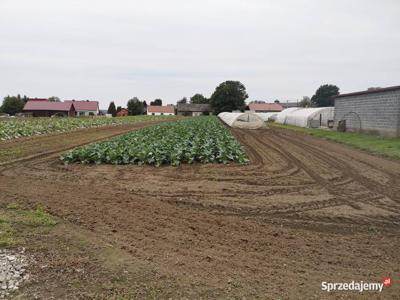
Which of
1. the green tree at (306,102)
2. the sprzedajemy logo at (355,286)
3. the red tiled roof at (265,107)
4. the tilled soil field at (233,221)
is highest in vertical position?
the green tree at (306,102)

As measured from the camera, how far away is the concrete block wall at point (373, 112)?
23.2 m

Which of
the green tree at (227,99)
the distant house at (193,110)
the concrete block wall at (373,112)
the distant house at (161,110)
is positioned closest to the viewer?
the concrete block wall at (373,112)

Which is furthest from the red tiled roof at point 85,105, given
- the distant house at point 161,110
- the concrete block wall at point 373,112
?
the concrete block wall at point 373,112

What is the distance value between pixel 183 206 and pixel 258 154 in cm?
970

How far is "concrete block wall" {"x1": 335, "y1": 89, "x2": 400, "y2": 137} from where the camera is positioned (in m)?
23.2

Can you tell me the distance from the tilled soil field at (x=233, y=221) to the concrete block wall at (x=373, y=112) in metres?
12.5

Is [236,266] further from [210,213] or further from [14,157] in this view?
[14,157]

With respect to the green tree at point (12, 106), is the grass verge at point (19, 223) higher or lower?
lower

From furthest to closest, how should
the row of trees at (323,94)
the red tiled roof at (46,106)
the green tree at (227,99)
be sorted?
the row of trees at (323,94), the green tree at (227,99), the red tiled roof at (46,106)

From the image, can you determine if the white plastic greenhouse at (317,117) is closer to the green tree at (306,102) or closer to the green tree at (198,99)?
the green tree at (306,102)

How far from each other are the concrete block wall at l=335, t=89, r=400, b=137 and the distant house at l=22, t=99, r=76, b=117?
65.6 metres

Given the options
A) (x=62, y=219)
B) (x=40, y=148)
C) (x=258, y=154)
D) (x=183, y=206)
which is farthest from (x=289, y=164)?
(x=40, y=148)

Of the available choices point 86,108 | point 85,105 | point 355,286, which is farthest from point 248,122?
point 85,105

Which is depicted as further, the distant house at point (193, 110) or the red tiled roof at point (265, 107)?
the distant house at point (193, 110)
